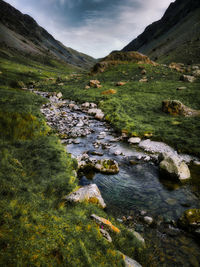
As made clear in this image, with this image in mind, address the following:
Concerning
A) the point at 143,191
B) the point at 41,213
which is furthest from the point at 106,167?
the point at 41,213

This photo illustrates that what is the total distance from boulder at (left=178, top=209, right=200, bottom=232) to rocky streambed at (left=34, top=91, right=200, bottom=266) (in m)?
0.29

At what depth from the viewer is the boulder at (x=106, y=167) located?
11.4m

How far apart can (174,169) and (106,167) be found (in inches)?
199

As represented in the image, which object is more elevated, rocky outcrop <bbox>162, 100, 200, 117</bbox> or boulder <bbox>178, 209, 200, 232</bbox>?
rocky outcrop <bbox>162, 100, 200, 117</bbox>

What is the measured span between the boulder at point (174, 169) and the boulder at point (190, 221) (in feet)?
11.7

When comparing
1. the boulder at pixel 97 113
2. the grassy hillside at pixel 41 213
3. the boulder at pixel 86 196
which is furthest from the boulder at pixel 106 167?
the boulder at pixel 97 113

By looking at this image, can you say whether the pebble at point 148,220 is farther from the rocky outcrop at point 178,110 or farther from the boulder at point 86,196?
the rocky outcrop at point 178,110

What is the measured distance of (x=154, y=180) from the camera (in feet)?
35.9

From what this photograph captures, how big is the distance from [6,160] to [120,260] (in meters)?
5.98

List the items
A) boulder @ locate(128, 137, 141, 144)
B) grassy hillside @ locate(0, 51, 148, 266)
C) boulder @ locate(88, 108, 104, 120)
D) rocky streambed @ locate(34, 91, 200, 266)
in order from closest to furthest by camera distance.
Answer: grassy hillside @ locate(0, 51, 148, 266) → rocky streambed @ locate(34, 91, 200, 266) → boulder @ locate(128, 137, 141, 144) → boulder @ locate(88, 108, 104, 120)

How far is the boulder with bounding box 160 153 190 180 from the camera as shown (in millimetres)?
10781

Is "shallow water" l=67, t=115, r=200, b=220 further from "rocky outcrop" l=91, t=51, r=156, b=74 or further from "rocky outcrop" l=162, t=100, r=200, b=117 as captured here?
"rocky outcrop" l=91, t=51, r=156, b=74

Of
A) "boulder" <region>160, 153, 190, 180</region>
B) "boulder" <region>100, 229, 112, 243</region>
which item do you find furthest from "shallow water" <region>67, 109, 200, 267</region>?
"boulder" <region>100, 229, 112, 243</region>

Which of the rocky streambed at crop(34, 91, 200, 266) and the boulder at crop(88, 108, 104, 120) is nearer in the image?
the rocky streambed at crop(34, 91, 200, 266)
